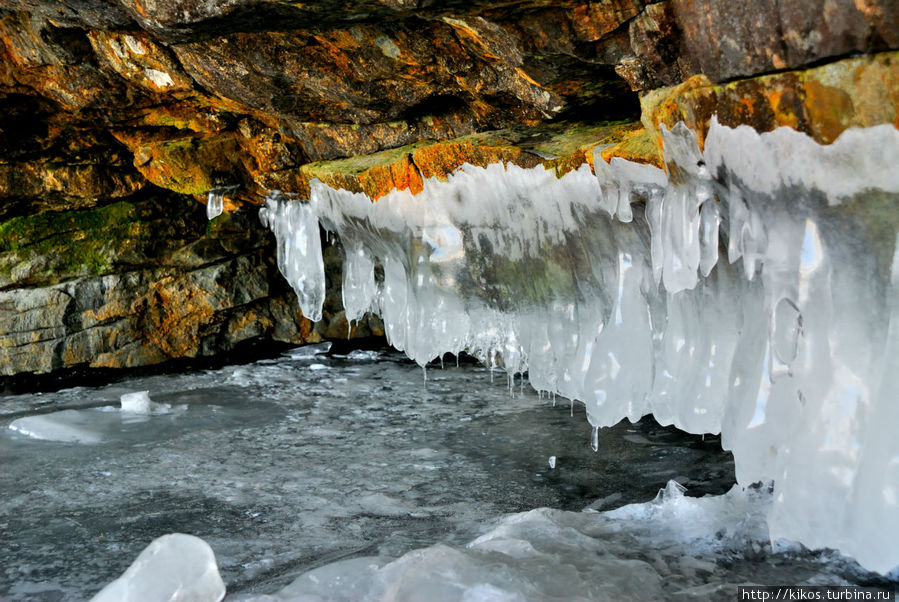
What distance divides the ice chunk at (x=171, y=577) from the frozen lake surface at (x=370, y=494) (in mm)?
222

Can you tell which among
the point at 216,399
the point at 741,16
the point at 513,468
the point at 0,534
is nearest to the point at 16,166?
the point at 216,399

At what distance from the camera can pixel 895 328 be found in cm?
219

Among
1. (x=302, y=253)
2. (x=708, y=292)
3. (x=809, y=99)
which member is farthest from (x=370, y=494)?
(x=302, y=253)

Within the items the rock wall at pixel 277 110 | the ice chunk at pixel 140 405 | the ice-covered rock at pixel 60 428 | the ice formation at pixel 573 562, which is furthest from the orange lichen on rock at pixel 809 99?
the ice chunk at pixel 140 405

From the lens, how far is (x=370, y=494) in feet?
13.6

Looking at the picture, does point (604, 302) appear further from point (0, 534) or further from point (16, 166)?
point (16, 166)

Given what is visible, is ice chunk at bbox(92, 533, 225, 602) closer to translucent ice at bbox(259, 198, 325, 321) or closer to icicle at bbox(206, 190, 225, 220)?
translucent ice at bbox(259, 198, 325, 321)

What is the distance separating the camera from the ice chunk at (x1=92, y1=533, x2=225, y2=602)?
2.64 meters

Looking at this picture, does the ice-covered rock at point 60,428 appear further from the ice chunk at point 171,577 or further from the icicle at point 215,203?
the ice chunk at point 171,577

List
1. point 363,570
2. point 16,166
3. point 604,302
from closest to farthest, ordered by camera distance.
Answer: point 363,570 → point 604,302 → point 16,166

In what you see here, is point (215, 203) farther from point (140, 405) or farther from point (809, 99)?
point (809, 99)

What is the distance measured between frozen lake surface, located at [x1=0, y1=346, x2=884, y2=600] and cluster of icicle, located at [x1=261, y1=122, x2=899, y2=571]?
0.49m

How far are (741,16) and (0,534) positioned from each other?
3.80 m

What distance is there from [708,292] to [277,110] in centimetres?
330
